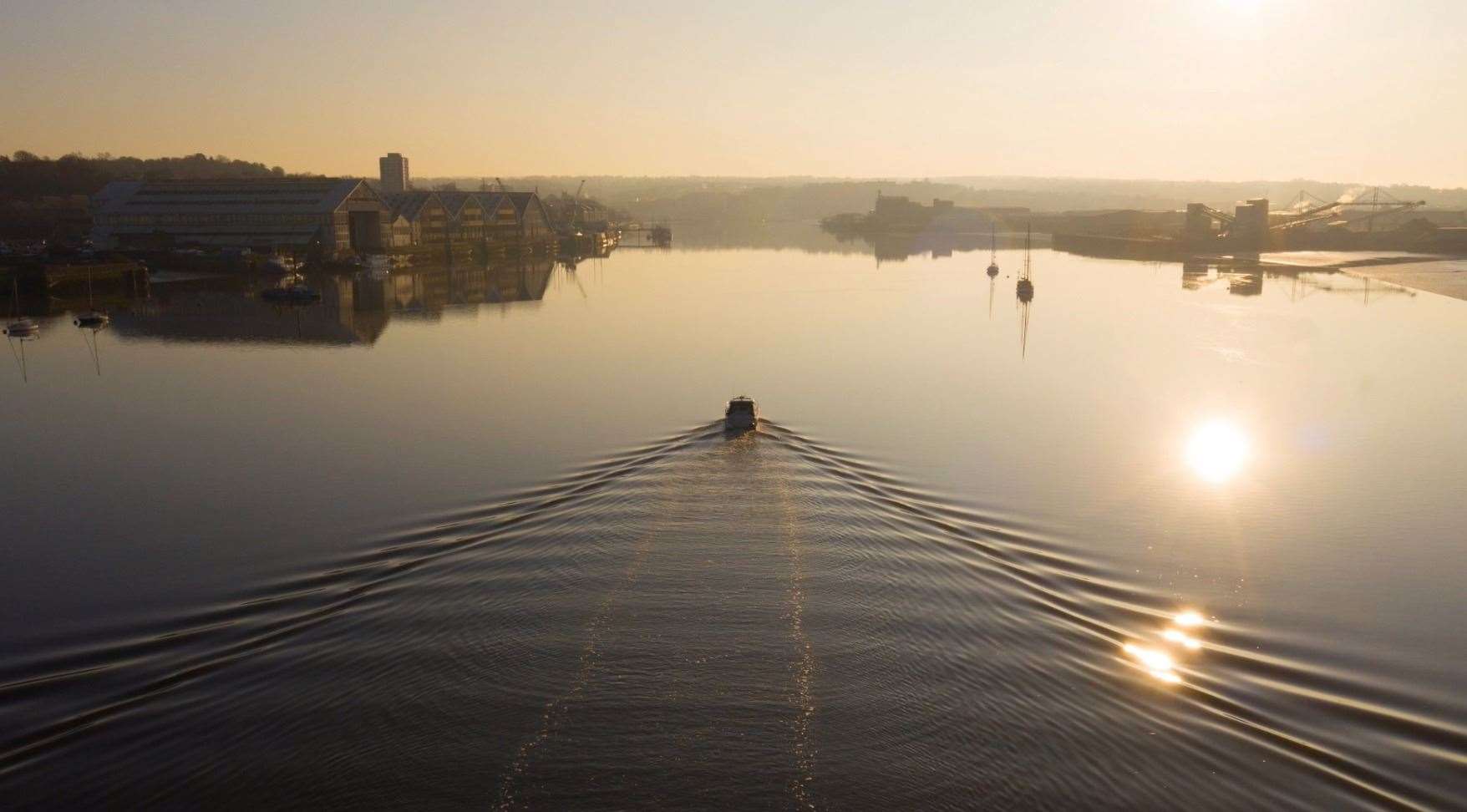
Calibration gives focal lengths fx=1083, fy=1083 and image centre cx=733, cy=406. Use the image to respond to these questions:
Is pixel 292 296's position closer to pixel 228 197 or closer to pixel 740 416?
pixel 228 197

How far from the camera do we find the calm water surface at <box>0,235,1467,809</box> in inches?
245

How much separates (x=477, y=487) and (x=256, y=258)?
106 ft

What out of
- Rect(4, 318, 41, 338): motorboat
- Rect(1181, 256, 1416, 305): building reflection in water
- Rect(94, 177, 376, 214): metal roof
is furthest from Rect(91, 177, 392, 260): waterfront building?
Rect(1181, 256, 1416, 305): building reflection in water

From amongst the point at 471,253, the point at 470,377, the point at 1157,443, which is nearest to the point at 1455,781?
the point at 1157,443

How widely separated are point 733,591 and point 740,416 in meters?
5.36

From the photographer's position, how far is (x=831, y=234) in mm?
92812

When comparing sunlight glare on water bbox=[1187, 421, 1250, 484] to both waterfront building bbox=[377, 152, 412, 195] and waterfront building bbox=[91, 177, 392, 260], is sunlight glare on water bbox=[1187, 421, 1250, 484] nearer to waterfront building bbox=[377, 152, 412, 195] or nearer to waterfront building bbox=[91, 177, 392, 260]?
waterfront building bbox=[91, 177, 392, 260]

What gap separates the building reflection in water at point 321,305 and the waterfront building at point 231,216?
314 cm

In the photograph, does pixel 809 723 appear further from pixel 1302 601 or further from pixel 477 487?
pixel 477 487

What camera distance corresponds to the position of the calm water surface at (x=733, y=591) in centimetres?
622

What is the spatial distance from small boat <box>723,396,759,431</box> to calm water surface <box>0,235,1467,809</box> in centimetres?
29

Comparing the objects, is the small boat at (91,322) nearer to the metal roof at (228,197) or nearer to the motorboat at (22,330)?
the motorboat at (22,330)

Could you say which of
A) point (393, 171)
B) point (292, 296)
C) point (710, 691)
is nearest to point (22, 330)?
point (292, 296)

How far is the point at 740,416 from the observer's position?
1380 cm
